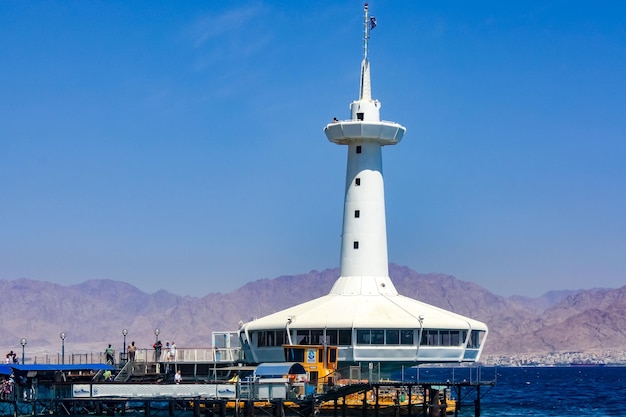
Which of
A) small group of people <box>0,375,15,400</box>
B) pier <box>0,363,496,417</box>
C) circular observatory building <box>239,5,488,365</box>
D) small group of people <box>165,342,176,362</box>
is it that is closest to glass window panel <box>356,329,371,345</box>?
circular observatory building <box>239,5,488,365</box>

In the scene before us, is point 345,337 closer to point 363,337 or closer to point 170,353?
point 363,337

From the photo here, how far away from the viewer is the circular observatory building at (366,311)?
73062mm

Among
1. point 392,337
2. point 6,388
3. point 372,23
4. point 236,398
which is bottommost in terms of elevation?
point 236,398

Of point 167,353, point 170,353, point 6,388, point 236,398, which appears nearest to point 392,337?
point 236,398

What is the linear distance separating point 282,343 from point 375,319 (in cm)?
603

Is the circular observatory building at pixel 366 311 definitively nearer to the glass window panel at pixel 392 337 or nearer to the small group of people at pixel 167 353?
the glass window panel at pixel 392 337

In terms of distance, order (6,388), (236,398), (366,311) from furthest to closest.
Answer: (6,388)
(366,311)
(236,398)

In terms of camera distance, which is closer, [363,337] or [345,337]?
[363,337]

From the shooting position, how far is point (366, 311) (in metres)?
74.4

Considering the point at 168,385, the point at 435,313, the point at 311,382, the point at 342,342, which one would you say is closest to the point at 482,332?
the point at 435,313

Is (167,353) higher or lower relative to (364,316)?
lower

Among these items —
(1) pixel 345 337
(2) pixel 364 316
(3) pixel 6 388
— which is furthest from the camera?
(3) pixel 6 388

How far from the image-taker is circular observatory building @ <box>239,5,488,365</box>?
73062mm

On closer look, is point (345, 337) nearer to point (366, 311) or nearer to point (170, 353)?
point (366, 311)
